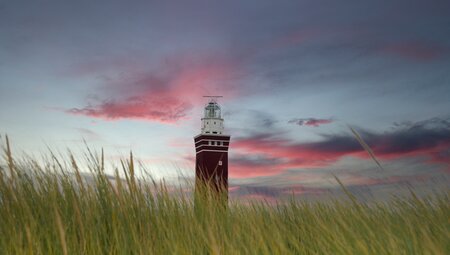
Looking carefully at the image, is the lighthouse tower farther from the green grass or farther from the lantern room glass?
the green grass

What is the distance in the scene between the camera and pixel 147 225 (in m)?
3.78

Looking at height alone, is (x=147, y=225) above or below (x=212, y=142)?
below

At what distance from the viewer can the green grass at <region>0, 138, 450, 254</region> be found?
11.0 feet

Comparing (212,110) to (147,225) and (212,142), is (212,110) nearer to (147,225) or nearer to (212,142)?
(212,142)

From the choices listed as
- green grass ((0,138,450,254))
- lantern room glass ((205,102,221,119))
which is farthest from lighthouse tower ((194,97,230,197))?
green grass ((0,138,450,254))

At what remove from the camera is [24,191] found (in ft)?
14.3

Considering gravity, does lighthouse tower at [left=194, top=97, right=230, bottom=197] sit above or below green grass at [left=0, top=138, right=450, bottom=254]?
above

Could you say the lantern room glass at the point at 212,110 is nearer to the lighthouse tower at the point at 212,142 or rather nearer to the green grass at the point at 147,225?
the lighthouse tower at the point at 212,142

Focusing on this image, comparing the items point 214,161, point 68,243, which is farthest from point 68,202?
point 214,161

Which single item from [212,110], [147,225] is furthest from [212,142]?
[147,225]

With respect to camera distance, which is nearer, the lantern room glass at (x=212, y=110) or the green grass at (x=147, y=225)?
the green grass at (x=147, y=225)

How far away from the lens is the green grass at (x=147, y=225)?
3.37 meters

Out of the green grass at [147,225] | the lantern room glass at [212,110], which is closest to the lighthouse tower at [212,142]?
the lantern room glass at [212,110]

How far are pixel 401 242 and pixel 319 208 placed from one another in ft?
7.72
